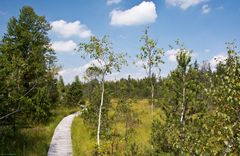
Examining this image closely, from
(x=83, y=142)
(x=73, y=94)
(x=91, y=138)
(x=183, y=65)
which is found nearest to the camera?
(x=183, y=65)

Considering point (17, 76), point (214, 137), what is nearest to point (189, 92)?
point (214, 137)

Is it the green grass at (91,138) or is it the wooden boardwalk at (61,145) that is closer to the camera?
the wooden boardwalk at (61,145)

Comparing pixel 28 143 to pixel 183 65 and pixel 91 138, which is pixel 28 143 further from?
pixel 183 65

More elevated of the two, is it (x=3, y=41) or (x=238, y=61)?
(x=3, y=41)

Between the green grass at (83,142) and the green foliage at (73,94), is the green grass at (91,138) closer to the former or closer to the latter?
the green grass at (83,142)

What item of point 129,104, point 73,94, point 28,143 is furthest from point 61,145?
point 73,94

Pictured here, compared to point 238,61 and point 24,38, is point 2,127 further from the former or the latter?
point 238,61

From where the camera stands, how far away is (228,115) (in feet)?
21.9

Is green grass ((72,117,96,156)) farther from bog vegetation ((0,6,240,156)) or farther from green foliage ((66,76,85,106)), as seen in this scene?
green foliage ((66,76,85,106))

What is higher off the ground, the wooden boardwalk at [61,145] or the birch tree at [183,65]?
the birch tree at [183,65]

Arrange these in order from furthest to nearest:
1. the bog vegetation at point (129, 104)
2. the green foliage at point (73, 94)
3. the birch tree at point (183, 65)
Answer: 1. the green foliage at point (73, 94)
2. the birch tree at point (183, 65)
3. the bog vegetation at point (129, 104)

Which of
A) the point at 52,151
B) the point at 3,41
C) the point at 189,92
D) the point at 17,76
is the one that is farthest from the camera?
the point at 3,41

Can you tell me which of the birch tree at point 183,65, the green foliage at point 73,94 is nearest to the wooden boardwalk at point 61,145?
the birch tree at point 183,65

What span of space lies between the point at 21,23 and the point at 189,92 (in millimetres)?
17400
